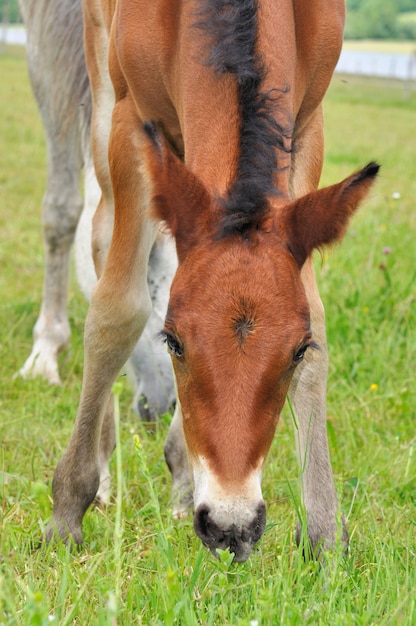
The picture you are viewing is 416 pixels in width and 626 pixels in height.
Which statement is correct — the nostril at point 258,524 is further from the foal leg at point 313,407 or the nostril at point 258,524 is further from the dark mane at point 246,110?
the dark mane at point 246,110

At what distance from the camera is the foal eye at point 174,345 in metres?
2.46

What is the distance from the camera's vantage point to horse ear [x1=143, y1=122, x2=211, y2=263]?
100 inches

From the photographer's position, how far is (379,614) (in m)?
2.35

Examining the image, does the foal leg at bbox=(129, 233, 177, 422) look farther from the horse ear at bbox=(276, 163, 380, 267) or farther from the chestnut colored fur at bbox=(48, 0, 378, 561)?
the horse ear at bbox=(276, 163, 380, 267)

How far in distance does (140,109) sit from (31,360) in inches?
84.4

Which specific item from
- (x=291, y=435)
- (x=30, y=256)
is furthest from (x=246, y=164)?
(x=30, y=256)

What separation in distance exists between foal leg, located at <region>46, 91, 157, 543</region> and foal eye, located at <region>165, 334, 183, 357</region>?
0.78 metres

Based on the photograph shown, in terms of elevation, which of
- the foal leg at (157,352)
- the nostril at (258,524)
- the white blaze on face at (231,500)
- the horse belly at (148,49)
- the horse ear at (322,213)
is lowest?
the foal leg at (157,352)

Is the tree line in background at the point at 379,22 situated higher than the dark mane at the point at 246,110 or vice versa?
the dark mane at the point at 246,110

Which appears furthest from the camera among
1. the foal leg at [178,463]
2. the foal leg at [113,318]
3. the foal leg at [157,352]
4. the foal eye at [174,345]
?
the foal leg at [157,352]

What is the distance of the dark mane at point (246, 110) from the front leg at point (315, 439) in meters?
0.54

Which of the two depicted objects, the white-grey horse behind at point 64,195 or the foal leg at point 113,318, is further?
the white-grey horse behind at point 64,195

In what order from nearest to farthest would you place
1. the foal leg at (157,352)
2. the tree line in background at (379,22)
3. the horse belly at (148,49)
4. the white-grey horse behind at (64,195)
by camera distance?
the horse belly at (148,49) → the foal leg at (157,352) → the white-grey horse behind at (64,195) → the tree line in background at (379,22)

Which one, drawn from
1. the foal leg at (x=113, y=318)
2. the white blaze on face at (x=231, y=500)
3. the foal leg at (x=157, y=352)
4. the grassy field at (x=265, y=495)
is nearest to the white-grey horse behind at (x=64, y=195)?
the foal leg at (x=157, y=352)
